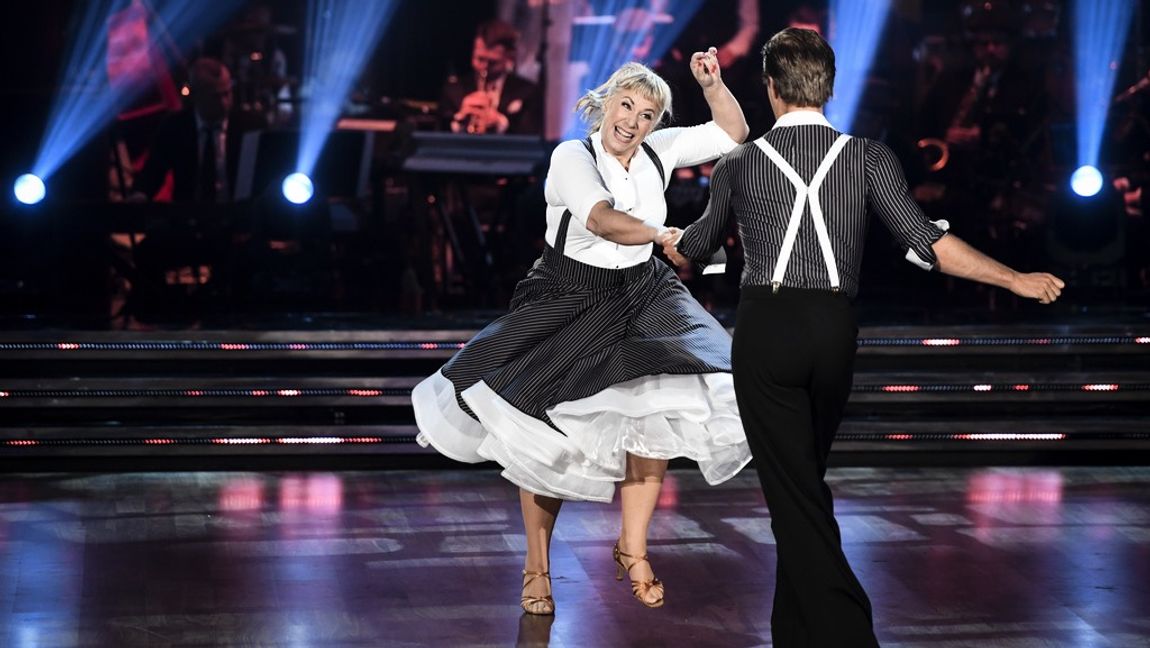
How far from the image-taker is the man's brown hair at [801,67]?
3.03 m

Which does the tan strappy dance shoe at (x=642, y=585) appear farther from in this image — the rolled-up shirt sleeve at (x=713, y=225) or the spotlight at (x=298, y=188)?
the spotlight at (x=298, y=188)

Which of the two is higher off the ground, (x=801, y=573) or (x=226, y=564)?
(x=801, y=573)

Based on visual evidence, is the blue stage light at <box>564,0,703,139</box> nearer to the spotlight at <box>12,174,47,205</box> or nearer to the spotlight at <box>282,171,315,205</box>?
the spotlight at <box>282,171,315,205</box>

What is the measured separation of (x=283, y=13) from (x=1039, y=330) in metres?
4.93

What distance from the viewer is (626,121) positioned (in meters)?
3.78

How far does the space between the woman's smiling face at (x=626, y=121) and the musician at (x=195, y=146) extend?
18.5ft

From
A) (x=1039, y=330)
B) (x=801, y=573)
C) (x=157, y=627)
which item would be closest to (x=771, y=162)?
(x=801, y=573)

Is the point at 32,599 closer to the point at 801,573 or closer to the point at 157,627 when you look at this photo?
the point at 157,627

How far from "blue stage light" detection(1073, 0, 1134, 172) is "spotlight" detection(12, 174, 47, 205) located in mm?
5776

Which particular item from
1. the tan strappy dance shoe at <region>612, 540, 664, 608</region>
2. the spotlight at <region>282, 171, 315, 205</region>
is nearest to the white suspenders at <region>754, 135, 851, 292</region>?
the tan strappy dance shoe at <region>612, 540, 664, 608</region>

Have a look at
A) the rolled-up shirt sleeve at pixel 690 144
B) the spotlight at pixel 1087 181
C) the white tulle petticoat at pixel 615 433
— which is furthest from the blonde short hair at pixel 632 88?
the spotlight at pixel 1087 181

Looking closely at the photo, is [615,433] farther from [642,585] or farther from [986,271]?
[986,271]

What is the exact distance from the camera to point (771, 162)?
303cm

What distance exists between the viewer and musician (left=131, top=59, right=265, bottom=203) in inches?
357
